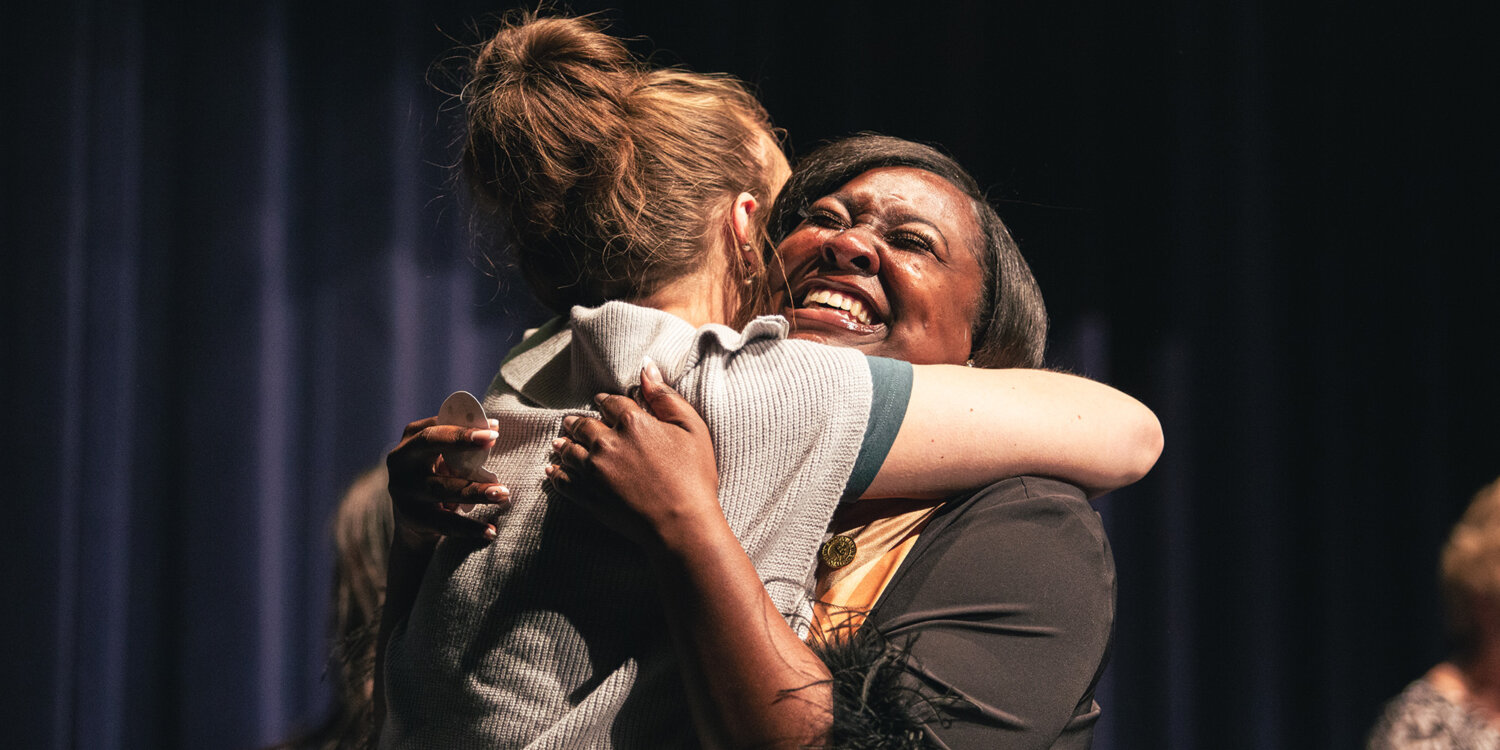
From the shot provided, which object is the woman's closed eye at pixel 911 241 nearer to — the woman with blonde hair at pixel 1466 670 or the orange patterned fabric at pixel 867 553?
the orange patterned fabric at pixel 867 553

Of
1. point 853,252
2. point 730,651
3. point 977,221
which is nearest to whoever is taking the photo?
point 730,651

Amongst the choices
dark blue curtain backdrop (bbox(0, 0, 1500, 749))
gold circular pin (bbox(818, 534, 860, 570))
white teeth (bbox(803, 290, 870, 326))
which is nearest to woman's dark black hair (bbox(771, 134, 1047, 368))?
white teeth (bbox(803, 290, 870, 326))

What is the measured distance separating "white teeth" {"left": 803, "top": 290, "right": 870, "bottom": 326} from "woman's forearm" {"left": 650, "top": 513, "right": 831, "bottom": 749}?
0.45 m

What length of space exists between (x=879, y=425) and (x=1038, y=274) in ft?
5.37

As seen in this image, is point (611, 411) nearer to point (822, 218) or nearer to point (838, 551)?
point (838, 551)

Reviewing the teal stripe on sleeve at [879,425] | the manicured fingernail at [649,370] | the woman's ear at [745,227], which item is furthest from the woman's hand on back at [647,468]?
the woman's ear at [745,227]

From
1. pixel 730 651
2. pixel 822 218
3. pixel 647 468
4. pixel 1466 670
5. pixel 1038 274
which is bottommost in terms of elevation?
pixel 1466 670

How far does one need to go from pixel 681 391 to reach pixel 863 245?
1.31 feet

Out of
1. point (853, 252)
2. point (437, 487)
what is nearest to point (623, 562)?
point (437, 487)

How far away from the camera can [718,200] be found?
1140 mm

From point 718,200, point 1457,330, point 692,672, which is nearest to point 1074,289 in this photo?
point 1457,330

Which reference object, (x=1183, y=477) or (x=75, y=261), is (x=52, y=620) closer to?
(x=75, y=261)

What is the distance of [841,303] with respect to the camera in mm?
1248

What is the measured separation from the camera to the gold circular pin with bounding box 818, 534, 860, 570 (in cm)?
108
